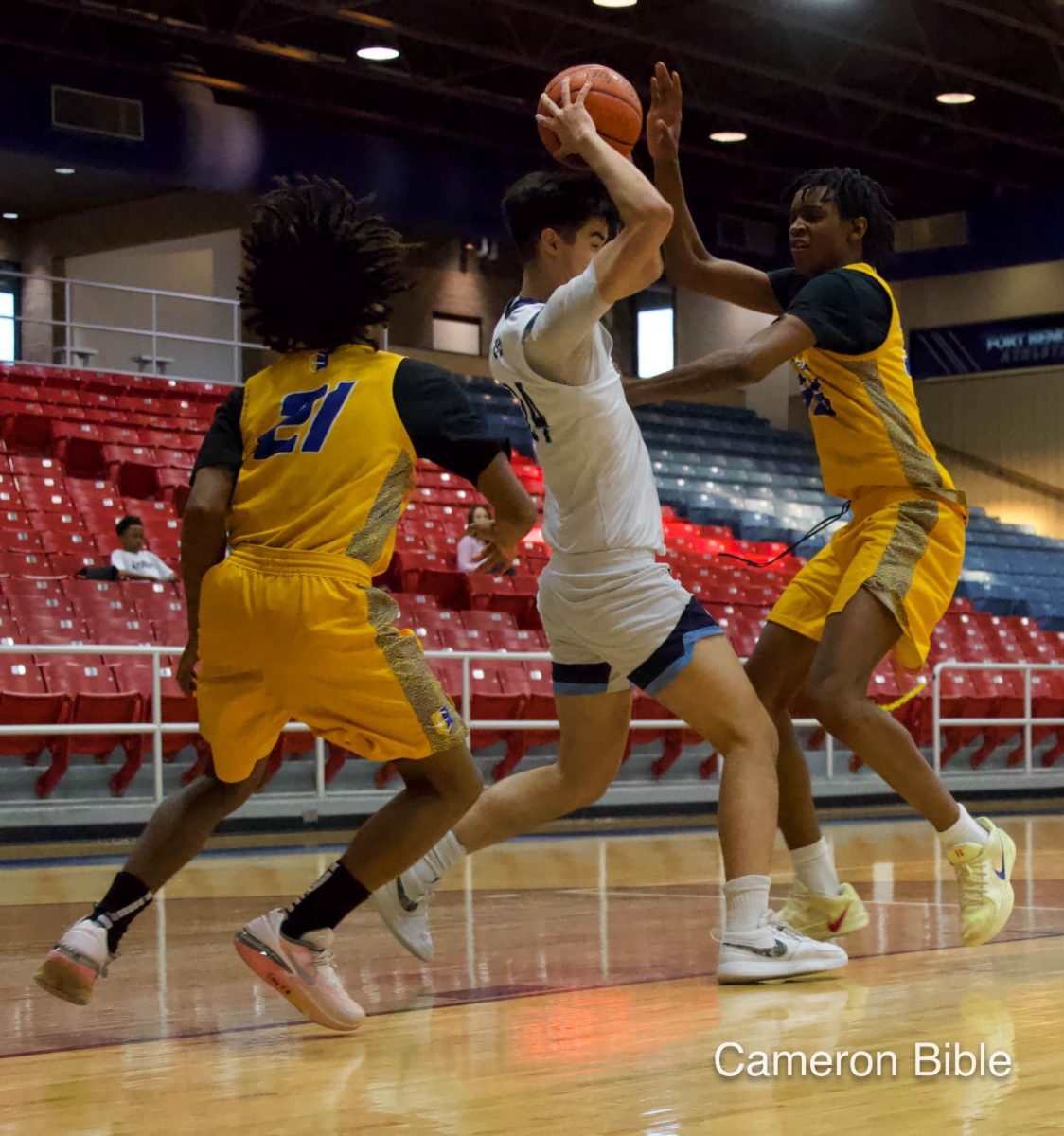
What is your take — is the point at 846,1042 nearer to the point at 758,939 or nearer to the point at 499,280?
the point at 758,939

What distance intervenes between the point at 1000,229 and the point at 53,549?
1644cm

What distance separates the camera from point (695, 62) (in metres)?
20.9

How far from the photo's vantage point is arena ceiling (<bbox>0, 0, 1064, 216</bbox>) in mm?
18625

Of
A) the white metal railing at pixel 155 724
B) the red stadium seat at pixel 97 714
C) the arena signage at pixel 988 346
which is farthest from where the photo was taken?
the arena signage at pixel 988 346

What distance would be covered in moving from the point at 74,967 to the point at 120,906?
0.17 metres

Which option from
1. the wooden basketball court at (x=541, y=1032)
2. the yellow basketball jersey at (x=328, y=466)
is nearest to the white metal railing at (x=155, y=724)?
the wooden basketball court at (x=541, y=1032)

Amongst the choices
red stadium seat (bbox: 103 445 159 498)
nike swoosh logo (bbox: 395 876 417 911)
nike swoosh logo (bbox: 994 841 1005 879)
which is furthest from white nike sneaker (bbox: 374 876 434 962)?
red stadium seat (bbox: 103 445 159 498)

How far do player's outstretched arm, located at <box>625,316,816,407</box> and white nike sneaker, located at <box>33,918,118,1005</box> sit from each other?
1635mm

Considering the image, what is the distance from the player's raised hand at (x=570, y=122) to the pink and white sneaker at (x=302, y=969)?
5.41ft

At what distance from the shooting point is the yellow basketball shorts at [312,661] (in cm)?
331

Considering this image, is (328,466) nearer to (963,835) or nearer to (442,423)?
(442,423)

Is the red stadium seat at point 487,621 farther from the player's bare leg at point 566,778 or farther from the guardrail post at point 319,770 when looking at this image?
the player's bare leg at point 566,778

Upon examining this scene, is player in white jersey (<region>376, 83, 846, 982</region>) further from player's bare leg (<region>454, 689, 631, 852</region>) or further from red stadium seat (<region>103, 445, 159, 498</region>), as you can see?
red stadium seat (<region>103, 445, 159, 498</region>)

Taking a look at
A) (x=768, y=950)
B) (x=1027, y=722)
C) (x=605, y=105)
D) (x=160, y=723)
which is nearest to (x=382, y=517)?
(x=605, y=105)
